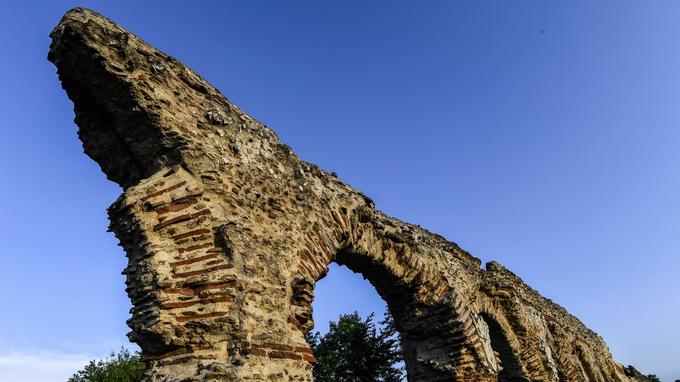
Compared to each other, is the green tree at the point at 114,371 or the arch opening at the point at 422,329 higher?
the green tree at the point at 114,371

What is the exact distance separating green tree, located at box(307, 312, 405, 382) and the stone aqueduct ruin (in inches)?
536

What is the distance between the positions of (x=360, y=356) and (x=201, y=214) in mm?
16251

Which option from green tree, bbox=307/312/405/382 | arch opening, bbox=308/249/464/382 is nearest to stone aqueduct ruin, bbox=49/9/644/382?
arch opening, bbox=308/249/464/382

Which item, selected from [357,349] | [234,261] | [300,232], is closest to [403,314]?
[300,232]

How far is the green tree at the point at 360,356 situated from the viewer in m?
18.1

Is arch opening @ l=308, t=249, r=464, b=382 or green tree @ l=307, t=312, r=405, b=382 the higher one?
green tree @ l=307, t=312, r=405, b=382

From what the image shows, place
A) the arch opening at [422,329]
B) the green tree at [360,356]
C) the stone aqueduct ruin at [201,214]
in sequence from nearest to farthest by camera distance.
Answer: the stone aqueduct ruin at [201,214] → the arch opening at [422,329] → the green tree at [360,356]

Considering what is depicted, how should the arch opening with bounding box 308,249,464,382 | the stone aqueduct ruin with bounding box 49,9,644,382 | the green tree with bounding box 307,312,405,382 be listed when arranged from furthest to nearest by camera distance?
the green tree with bounding box 307,312,405,382 < the arch opening with bounding box 308,249,464,382 < the stone aqueduct ruin with bounding box 49,9,644,382

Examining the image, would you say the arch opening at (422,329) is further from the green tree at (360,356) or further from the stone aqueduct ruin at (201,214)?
the green tree at (360,356)

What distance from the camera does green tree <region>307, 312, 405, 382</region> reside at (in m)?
18.1

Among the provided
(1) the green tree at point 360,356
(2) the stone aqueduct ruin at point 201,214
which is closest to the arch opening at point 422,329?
(2) the stone aqueduct ruin at point 201,214

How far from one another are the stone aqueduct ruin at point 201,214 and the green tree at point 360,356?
13608 millimetres

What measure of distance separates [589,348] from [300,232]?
526 inches

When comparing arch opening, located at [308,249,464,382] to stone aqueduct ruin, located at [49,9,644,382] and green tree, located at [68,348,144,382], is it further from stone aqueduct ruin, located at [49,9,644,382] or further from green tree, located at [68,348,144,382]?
green tree, located at [68,348,144,382]
